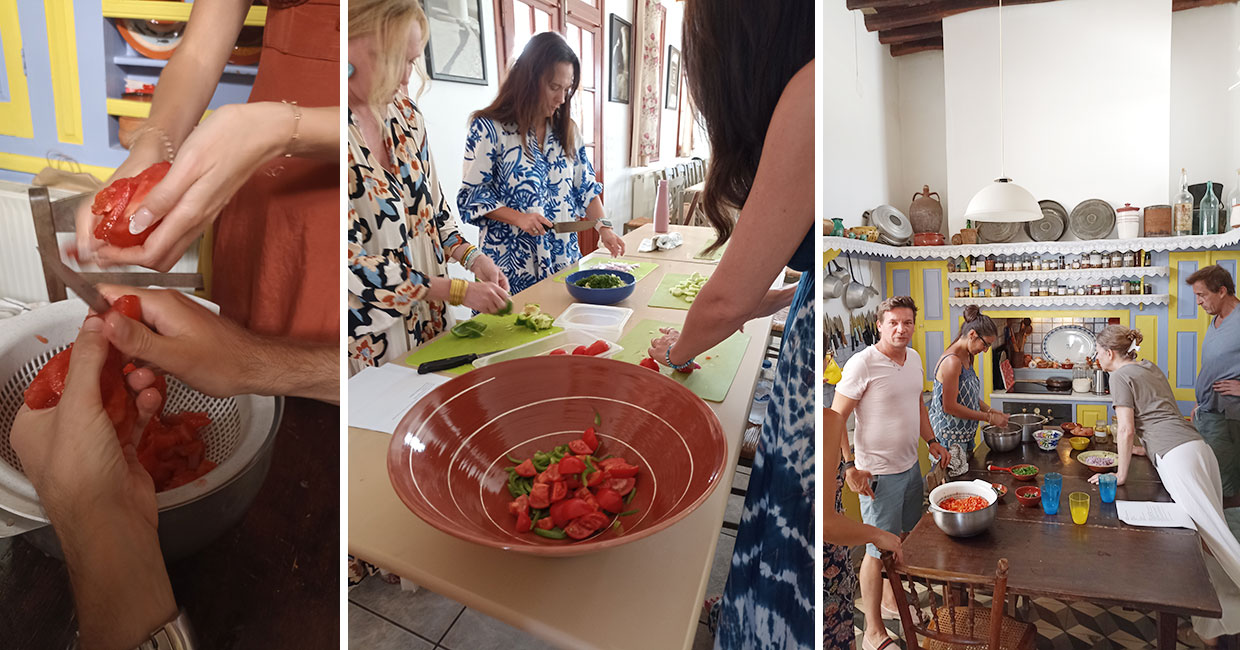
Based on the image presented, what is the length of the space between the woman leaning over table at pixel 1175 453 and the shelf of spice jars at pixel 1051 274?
8 cm

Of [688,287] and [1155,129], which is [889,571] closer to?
[688,287]

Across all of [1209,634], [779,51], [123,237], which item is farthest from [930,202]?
[123,237]

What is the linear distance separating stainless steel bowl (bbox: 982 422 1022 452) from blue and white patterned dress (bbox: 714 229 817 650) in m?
0.38

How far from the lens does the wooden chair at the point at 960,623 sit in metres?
0.84

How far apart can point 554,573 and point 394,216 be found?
294mm

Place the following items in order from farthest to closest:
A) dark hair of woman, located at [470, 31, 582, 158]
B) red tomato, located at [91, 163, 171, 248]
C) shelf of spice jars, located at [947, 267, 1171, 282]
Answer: shelf of spice jars, located at [947, 267, 1171, 282] < dark hair of woman, located at [470, 31, 582, 158] < red tomato, located at [91, 163, 171, 248]

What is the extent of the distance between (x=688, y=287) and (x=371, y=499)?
33 centimetres

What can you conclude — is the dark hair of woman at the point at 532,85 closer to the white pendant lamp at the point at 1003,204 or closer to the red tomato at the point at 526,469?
the red tomato at the point at 526,469

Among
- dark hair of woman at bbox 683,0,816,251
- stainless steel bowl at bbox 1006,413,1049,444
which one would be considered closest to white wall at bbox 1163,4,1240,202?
stainless steel bowl at bbox 1006,413,1049,444

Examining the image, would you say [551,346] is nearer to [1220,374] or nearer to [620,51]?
[620,51]

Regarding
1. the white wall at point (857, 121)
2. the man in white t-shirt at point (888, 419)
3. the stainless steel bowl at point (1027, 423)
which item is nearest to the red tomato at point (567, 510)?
the man in white t-shirt at point (888, 419)

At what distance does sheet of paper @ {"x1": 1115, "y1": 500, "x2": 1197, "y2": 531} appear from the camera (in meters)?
0.73

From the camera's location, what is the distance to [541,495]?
41cm

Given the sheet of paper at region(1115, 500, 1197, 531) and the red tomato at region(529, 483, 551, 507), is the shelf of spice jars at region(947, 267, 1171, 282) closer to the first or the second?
the sheet of paper at region(1115, 500, 1197, 531)
